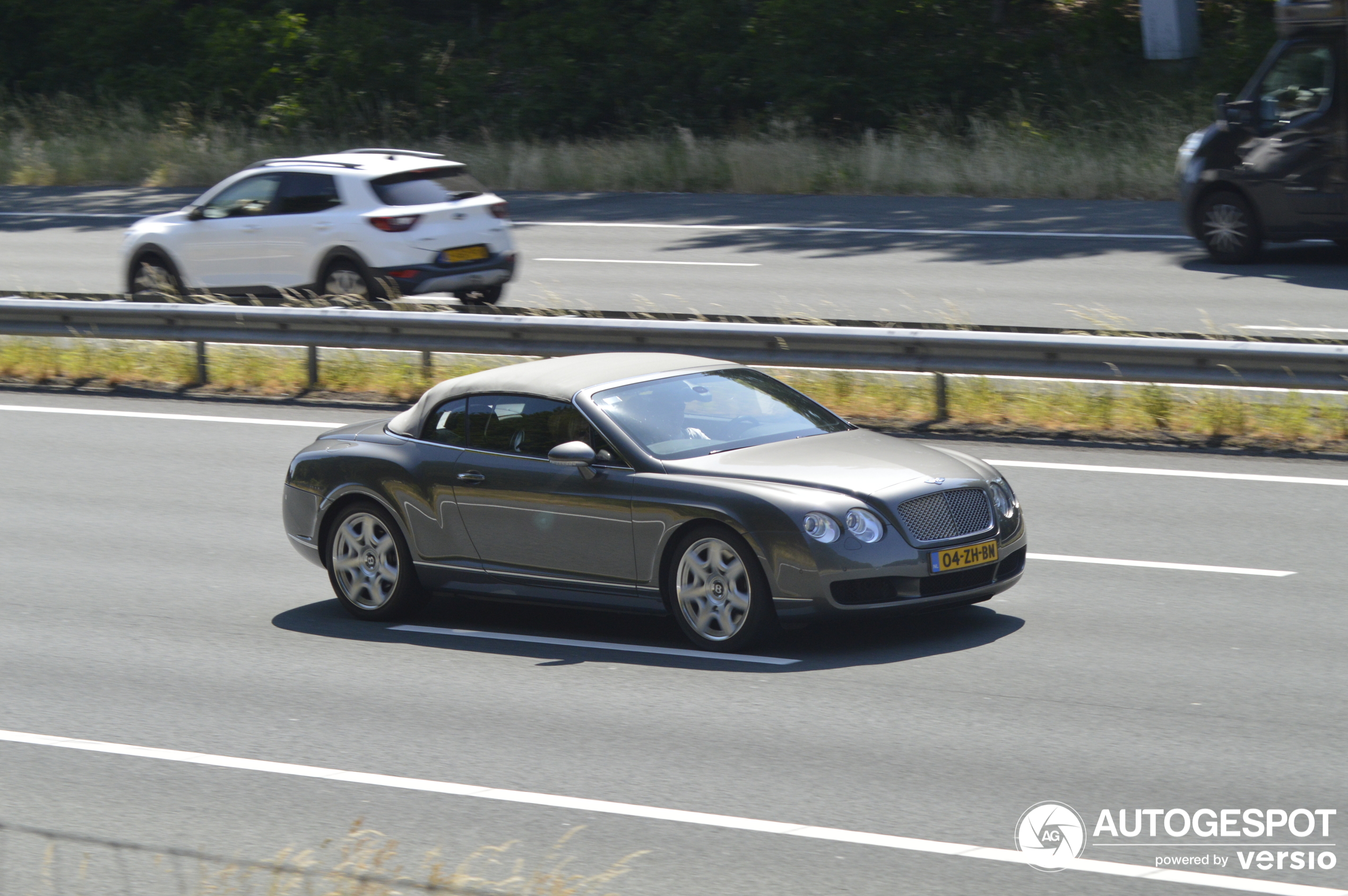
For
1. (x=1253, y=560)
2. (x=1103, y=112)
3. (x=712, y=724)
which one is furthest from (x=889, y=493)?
(x=1103, y=112)

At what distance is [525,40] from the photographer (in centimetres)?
3956

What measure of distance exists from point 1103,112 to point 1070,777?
27.0 meters

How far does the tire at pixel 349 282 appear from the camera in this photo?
17656mm

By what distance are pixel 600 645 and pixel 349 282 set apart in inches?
397

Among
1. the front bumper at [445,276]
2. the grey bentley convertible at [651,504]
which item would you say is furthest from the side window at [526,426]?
the front bumper at [445,276]

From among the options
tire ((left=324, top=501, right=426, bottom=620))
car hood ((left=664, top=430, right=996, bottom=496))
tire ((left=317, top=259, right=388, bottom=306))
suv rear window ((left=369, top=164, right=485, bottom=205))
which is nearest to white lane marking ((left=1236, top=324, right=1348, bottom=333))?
car hood ((left=664, top=430, right=996, bottom=496))

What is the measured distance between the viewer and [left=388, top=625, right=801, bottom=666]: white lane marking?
812cm

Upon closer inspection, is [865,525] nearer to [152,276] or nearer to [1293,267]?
[1293,267]

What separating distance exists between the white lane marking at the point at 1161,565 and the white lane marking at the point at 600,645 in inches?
86.4

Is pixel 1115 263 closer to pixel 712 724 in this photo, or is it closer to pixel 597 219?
pixel 597 219

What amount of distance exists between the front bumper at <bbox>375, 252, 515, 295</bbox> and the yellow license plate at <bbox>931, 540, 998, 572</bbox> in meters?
10.2

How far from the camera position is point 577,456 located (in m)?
8.46

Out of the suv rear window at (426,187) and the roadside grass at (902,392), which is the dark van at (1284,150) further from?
the suv rear window at (426,187)

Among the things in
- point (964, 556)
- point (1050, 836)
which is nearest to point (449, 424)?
point (964, 556)
